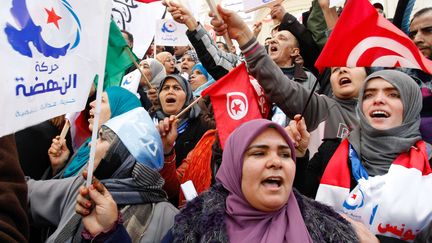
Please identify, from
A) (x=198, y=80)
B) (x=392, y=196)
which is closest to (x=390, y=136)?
(x=392, y=196)

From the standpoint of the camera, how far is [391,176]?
2.00 metres

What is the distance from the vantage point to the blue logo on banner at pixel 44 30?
1447 millimetres

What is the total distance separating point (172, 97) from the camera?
3.81 meters

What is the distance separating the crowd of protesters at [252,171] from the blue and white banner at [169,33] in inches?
109

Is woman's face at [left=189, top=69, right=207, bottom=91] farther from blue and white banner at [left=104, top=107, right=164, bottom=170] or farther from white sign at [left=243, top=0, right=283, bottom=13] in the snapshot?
blue and white banner at [left=104, top=107, right=164, bottom=170]

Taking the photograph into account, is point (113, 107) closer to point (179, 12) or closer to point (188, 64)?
point (179, 12)

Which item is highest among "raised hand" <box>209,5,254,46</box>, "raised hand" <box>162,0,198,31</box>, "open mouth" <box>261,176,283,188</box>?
"raised hand" <box>162,0,198,31</box>

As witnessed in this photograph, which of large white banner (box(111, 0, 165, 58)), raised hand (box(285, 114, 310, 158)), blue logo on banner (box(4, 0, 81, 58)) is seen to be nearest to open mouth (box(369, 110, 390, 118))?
raised hand (box(285, 114, 310, 158))

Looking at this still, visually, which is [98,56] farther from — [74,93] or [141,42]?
A: [141,42]

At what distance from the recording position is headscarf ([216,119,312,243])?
1731 millimetres

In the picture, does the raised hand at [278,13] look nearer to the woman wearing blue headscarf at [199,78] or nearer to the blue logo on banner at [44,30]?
the woman wearing blue headscarf at [199,78]

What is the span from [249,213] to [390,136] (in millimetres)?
875

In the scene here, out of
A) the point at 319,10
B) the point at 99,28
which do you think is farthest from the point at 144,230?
the point at 319,10

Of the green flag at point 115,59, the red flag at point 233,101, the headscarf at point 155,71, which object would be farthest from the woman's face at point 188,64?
the red flag at point 233,101
